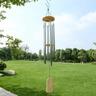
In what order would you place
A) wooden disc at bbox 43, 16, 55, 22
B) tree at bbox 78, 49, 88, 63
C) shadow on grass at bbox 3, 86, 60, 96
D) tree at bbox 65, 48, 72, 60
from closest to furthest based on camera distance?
wooden disc at bbox 43, 16, 55, 22
shadow on grass at bbox 3, 86, 60, 96
tree at bbox 78, 49, 88, 63
tree at bbox 65, 48, 72, 60

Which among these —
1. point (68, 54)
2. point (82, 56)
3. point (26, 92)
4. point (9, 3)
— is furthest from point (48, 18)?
point (68, 54)

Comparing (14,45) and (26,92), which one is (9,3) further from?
(26,92)

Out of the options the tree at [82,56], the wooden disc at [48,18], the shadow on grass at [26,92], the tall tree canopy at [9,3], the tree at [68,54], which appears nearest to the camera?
the wooden disc at [48,18]

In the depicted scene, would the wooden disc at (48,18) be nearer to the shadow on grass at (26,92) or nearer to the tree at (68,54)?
the shadow on grass at (26,92)

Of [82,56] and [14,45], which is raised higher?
[82,56]

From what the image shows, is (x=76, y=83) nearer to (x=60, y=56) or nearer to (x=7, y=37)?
(x=7, y=37)

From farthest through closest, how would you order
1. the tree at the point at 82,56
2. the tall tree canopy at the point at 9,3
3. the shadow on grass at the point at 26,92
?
1. the tree at the point at 82,56
2. the shadow on grass at the point at 26,92
3. the tall tree canopy at the point at 9,3

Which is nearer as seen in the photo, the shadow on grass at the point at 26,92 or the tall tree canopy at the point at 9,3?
the tall tree canopy at the point at 9,3

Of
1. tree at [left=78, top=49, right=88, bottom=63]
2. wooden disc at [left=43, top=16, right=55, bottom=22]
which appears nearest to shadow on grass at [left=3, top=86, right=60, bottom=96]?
wooden disc at [left=43, top=16, right=55, bottom=22]

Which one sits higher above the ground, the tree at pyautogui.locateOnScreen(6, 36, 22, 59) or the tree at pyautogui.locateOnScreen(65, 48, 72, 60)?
the tree at pyautogui.locateOnScreen(65, 48, 72, 60)

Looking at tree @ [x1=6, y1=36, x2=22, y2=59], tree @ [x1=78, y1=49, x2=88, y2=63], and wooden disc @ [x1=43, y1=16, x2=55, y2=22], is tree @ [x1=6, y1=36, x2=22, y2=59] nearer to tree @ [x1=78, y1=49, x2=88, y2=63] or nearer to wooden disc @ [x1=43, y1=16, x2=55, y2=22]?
wooden disc @ [x1=43, y1=16, x2=55, y2=22]

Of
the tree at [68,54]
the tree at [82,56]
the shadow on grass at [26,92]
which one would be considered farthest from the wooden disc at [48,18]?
the tree at [68,54]

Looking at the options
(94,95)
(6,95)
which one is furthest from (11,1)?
(94,95)

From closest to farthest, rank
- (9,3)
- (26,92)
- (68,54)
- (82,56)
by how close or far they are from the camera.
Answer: (9,3), (26,92), (82,56), (68,54)
